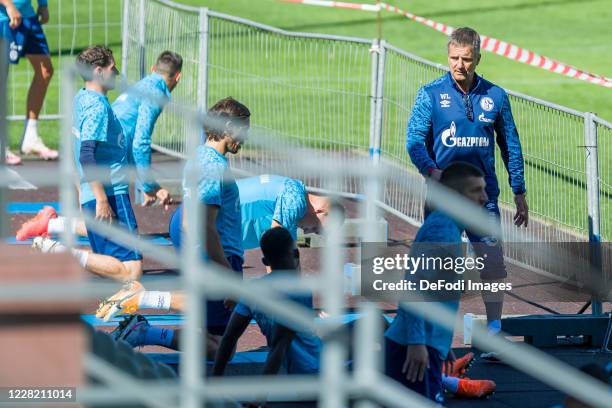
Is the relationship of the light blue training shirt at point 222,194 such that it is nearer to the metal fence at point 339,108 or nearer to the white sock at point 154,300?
the white sock at point 154,300

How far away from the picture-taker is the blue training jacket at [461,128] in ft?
27.3

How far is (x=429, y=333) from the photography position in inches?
241

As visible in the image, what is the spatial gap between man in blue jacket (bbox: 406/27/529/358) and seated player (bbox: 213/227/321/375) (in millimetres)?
1852

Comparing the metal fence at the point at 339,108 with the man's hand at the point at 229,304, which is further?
the metal fence at the point at 339,108

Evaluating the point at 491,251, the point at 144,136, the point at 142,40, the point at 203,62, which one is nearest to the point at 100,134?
the point at 144,136

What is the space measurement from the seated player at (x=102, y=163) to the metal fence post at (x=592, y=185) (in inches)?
129

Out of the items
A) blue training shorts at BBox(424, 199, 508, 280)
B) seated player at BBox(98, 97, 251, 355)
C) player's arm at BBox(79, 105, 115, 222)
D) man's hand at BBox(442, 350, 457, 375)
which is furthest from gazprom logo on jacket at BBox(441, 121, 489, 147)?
player's arm at BBox(79, 105, 115, 222)

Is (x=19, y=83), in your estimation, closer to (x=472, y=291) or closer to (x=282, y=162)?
(x=282, y=162)

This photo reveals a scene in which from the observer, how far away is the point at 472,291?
9.09 m

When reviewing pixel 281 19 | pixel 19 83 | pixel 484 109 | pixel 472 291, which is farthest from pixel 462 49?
→ pixel 281 19

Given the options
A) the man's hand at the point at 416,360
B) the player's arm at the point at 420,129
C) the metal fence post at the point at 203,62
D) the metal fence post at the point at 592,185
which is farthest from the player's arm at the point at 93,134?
the metal fence post at the point at 203,62

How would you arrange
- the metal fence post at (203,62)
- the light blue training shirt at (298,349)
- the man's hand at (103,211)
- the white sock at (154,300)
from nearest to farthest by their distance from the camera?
1. the light blue training shirt at (298,349)
2. the man's hand at (103,211)
3. the white sock at (154,300)
4. the metal fence post at (203,62)

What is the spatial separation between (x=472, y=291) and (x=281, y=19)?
1717 cm

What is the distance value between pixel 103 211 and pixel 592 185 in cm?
351
